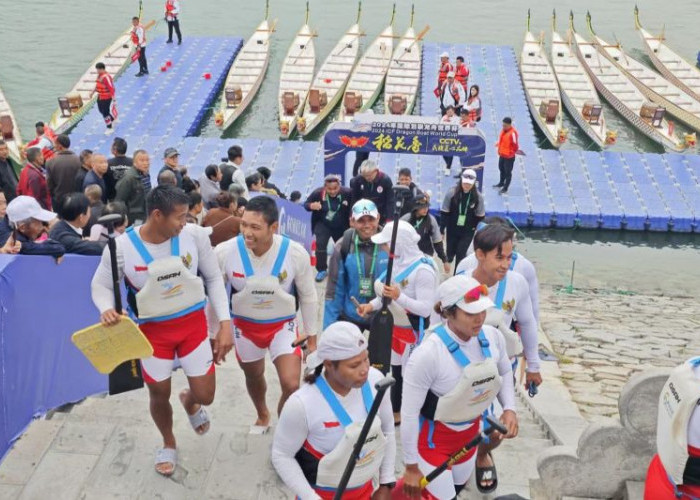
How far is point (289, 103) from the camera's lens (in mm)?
19562

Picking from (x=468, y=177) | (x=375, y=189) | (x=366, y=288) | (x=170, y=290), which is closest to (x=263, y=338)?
(x=170, y=290)

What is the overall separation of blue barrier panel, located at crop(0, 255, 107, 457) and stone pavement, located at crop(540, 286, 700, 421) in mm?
4960

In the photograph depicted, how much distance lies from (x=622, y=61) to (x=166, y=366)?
70.5ft

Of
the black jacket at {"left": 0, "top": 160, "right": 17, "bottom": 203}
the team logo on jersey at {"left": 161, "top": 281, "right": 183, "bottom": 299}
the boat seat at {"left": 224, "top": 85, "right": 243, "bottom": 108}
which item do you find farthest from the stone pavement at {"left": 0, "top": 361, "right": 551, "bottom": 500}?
the boat seat at {"left": 224, "top": 85, "right": 243, "bottom": 108}

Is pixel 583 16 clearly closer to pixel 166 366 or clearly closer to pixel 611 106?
pixel 611 106

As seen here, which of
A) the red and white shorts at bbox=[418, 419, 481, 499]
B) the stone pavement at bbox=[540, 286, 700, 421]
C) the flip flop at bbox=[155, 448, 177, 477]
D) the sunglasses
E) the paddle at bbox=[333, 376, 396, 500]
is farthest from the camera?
the stone pavement at bbox=[540, 286, 700, 421]

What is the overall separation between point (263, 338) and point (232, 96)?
49.7 feet

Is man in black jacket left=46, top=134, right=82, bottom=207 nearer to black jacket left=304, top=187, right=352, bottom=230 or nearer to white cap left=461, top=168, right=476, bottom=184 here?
black jacket left=304, top=187, right=352, bottom=230

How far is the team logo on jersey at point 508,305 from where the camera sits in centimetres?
575

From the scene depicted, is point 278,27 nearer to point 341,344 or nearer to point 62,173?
point 62,173

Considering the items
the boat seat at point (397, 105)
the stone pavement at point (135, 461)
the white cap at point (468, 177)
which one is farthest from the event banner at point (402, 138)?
the stone pavement at point (135, 461)

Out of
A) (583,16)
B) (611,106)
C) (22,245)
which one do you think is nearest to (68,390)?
(22,245)

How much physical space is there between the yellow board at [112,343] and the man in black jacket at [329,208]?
5.47 meters

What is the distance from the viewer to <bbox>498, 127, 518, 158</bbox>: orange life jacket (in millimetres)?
15091
